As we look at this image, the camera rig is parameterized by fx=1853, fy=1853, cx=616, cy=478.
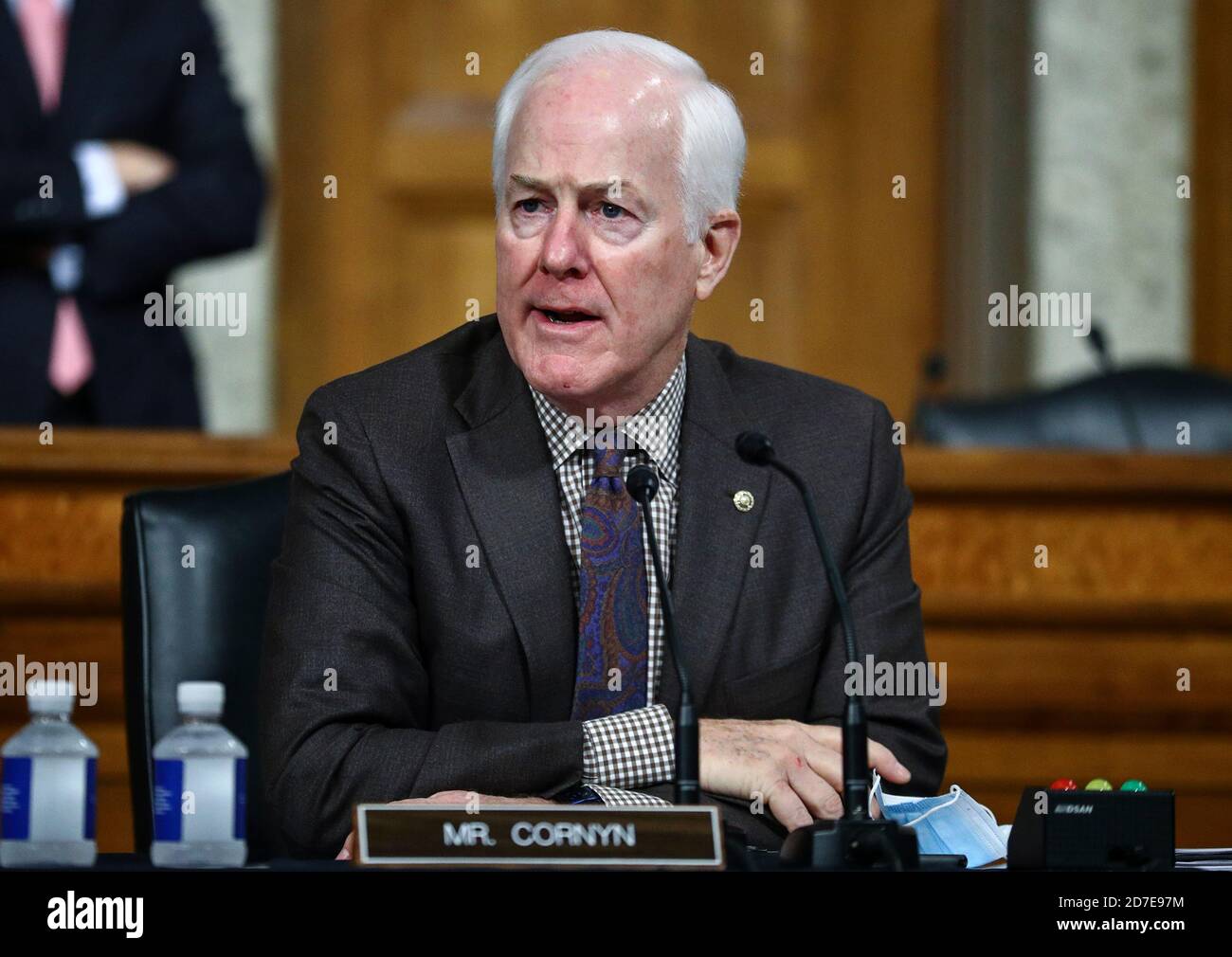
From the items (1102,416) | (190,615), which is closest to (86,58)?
(190,615)

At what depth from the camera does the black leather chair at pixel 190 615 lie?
1.99m

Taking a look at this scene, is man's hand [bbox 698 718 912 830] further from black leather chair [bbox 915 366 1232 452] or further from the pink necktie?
the pink necktie

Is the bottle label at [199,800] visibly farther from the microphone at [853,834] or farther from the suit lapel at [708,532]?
the suit lapel at [708,532]

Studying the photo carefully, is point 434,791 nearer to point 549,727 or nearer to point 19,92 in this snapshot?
point 549,727

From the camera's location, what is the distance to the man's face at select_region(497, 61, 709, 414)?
1893mm

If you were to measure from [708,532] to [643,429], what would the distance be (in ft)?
0.46

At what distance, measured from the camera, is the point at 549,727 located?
1786mm

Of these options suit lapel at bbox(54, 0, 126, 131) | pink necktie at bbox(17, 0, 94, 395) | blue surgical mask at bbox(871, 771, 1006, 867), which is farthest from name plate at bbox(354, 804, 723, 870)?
suit lapel at bbox(54, 0, 126, 131)

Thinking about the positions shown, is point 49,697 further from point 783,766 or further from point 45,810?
point 783,766

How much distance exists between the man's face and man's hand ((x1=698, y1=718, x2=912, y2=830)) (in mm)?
400

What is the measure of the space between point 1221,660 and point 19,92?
7.55ft

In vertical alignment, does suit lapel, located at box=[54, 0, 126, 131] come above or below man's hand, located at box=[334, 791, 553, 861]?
above

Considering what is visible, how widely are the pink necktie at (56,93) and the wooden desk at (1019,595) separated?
54 centimetres
